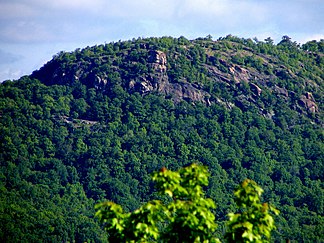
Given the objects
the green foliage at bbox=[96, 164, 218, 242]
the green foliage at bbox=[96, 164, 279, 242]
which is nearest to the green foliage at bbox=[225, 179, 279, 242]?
the green foliage at bbox=[96, 164, 279, 242]

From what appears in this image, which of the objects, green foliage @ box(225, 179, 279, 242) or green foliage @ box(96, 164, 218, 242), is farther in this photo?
green foliage @ box(96, 164, 218, 242)

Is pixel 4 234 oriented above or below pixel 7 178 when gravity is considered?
below

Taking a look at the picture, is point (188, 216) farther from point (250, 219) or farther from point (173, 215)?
point (250, 219)

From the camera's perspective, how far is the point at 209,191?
618ft

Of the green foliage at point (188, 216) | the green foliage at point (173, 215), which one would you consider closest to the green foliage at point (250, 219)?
the green foliage at point (188, 216)

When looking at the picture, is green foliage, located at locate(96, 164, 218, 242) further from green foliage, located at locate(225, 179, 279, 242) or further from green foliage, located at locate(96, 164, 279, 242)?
green foliage, located at locate(225, 179, 279, 242)

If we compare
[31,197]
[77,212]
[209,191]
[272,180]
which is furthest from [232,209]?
[31,197]

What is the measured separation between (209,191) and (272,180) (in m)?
20.9

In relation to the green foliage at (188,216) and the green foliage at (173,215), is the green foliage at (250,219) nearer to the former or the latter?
the green foliage at (188,216)

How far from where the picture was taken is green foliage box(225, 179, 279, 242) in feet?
58.4

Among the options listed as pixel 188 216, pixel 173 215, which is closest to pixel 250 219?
pixel 188 216

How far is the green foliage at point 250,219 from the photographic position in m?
17.8

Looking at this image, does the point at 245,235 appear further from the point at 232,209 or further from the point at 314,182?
the point at 314,182

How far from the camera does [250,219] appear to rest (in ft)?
59.3
